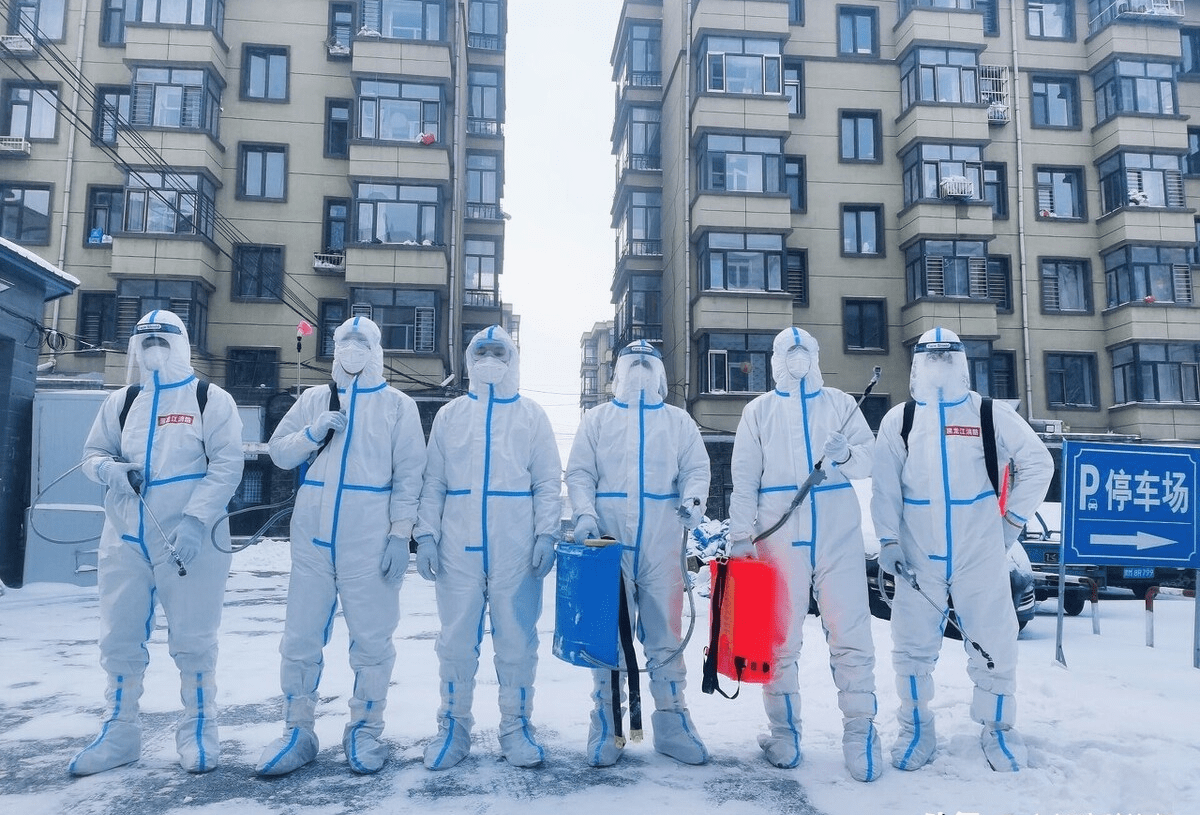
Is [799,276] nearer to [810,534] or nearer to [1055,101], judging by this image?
[1055,101]

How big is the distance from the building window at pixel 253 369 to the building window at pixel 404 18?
8.69m

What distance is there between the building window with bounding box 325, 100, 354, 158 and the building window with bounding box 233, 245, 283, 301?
9.81 ft

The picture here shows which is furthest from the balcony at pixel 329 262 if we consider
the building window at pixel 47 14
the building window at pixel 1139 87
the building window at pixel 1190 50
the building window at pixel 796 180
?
the building window at pixel 1190 50

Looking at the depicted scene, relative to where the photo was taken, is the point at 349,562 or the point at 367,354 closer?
the point at 349,562

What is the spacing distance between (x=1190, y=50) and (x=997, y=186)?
7.77 metres

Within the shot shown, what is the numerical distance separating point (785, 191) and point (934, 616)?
18486 mm

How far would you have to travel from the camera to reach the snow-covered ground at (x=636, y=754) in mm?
3684

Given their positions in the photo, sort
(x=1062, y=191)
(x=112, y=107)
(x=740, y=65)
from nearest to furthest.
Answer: (x=112, y=107) < (x=740, y=65) < (x=1062, y=191)

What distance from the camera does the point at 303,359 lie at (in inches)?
809

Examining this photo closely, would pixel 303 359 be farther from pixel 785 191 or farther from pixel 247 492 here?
pixel 785 191

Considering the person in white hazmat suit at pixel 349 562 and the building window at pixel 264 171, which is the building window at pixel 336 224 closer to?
the building window at pixel 264 171

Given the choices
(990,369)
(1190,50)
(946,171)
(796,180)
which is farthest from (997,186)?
(1190,50)

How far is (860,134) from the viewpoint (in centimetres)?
2242

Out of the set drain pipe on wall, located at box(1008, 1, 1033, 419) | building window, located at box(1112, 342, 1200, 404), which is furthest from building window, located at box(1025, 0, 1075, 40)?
building window, located at box(1112, 342, 1200, 404)
